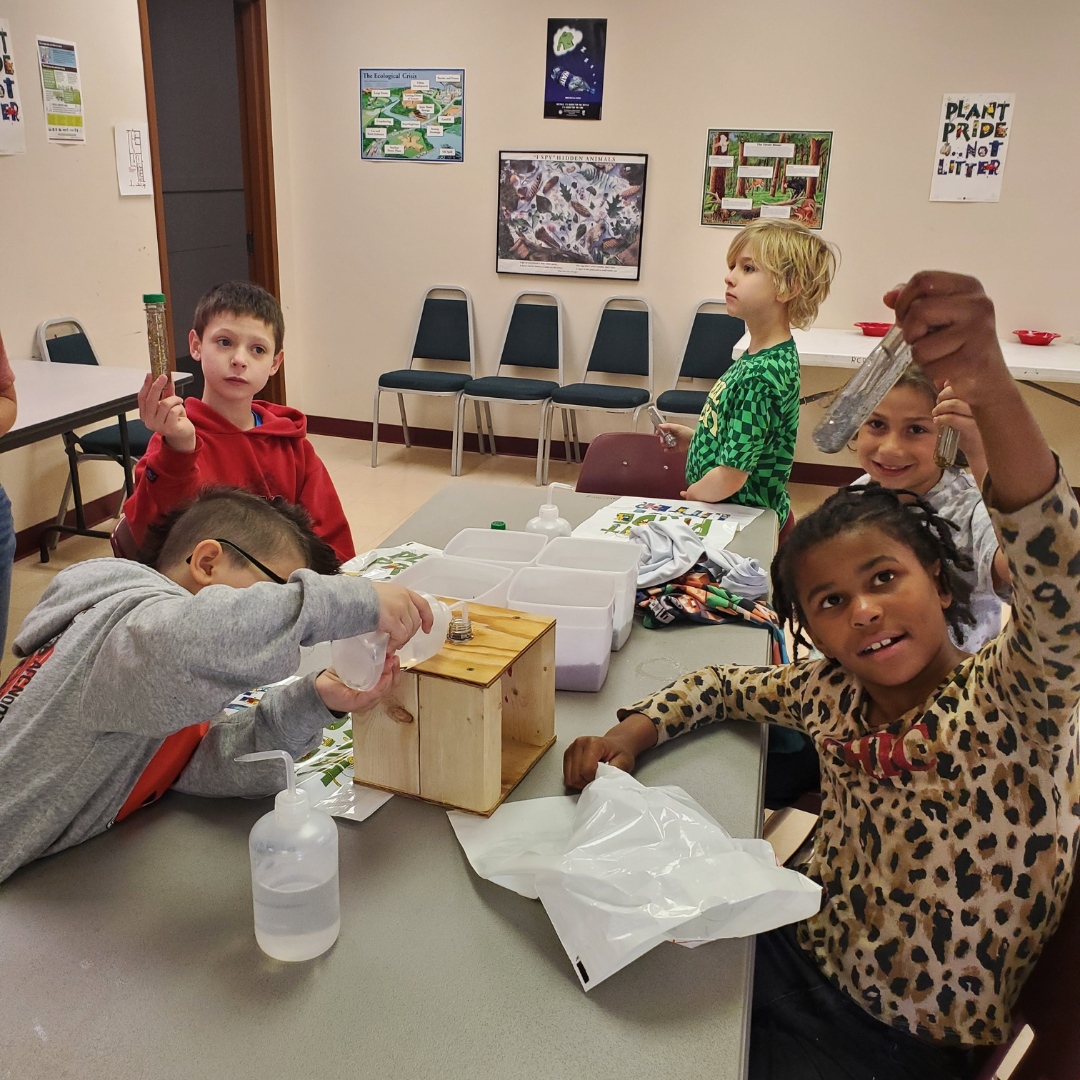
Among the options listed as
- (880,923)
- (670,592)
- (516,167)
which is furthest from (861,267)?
(880,923)

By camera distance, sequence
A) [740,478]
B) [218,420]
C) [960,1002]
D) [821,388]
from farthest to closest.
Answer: [821,388] → [740,478] → [218,420] → [960,1002]

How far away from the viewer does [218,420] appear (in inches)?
75.8

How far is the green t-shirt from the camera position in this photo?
2219 mm

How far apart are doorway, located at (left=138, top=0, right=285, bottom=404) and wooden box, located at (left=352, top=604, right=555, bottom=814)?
14.4ft

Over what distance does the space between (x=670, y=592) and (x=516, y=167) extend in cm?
394

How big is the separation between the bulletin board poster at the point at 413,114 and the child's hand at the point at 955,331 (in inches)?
185

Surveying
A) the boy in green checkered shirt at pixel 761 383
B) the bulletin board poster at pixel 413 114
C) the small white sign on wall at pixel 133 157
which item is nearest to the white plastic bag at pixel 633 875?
the boy in green checkered shirt at pixel 761 383

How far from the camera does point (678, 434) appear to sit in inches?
97.1

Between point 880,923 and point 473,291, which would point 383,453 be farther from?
point 880,923

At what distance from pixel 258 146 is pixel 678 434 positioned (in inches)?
149

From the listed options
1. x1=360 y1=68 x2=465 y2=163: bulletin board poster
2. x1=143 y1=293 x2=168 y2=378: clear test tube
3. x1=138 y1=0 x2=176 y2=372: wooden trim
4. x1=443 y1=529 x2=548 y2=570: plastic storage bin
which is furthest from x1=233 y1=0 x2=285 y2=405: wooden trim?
x1=443 y1=529 x2=548 y2=570: plastic storage bin

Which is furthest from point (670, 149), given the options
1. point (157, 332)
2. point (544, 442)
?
point (157, 332)

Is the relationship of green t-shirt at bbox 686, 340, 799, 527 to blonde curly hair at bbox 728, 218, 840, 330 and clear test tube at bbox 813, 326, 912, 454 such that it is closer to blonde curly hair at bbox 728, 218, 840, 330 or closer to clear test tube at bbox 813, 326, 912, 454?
blonde curly hair at bbox 728, 218, 840, 330

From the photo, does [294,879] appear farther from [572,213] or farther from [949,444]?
[572,213]
